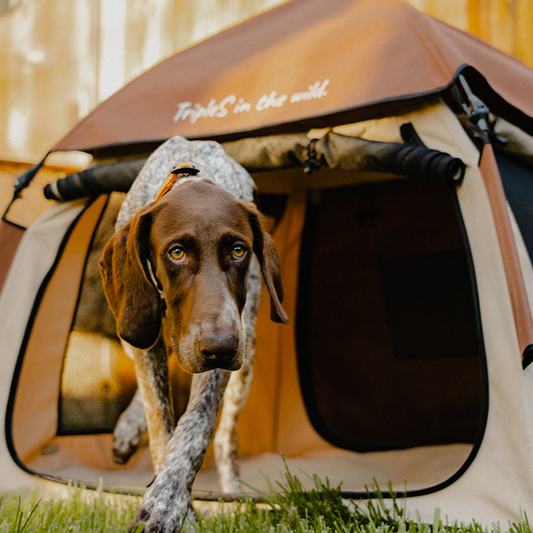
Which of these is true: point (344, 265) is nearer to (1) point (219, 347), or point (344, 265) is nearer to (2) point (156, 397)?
(2) point (156, 397)

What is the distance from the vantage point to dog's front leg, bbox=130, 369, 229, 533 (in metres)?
1.54

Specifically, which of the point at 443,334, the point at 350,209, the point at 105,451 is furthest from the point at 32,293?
the point at 443,334

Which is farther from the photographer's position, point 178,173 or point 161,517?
point 178,173

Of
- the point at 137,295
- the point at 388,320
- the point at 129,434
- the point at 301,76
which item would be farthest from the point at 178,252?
the point at 388,320

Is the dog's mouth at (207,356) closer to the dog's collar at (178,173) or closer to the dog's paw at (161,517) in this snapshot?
the dog's paw at (161,517)

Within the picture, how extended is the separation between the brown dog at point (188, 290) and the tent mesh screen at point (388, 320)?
4.15ft

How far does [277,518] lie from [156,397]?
1.77 feet

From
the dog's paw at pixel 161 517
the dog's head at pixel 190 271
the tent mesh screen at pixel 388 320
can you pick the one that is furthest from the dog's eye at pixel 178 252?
the tent mesh screen at pixel 388 320

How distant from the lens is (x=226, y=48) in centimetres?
270

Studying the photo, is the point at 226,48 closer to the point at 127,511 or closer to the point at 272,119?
the point at 272,119

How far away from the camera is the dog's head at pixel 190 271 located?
1.46 m

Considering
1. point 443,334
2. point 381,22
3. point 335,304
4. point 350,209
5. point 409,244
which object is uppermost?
point 381,22

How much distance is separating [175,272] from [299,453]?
157 centimetres

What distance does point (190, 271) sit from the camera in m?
1.56
